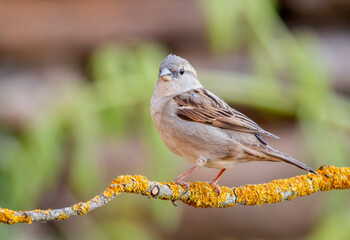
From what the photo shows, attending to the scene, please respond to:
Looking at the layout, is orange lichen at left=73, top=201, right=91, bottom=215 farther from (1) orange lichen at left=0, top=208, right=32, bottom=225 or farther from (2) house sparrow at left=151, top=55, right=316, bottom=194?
(2) house sparrow at left=151, top=55, right=316, bottom=194

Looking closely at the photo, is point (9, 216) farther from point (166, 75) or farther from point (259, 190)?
point (166, 75)

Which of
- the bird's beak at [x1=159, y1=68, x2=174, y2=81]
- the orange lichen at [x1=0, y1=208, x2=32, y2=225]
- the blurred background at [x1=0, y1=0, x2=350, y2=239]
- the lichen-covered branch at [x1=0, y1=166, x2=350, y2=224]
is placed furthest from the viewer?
the blurred background at [x1=0, y1=0, x2=350, y2=239]

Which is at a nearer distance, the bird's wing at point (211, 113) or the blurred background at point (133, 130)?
the bird's wing at point (211, 113)

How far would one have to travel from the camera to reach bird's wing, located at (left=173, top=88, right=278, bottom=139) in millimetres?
2775

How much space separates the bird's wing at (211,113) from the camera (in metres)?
2.78

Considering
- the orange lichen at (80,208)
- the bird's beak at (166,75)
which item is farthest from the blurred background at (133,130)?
the orange lichen at (80,208)

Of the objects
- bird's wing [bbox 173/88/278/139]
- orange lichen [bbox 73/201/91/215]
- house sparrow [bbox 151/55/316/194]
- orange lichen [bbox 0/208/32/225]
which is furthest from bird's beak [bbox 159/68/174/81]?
orange lichen [bbox 0/208/32/225]

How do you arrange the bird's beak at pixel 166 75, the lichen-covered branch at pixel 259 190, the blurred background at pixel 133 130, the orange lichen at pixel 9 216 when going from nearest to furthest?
1. the orange lichen at pixel 9 216
2. the lichen-covered branch at pixel 259 190
3. the bird's beak at pixel 166 75
4. the blurred background at pixel 133 130

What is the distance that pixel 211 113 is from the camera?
2875 millimetres

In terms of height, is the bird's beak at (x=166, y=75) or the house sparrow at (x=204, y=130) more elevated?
the bird's beak at (x=166, y=75)

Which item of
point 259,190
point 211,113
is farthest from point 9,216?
point 211,113

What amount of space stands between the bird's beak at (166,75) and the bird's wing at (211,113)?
12 cm

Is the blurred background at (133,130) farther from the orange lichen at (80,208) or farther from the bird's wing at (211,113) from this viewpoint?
the orange lichen at (80,208)

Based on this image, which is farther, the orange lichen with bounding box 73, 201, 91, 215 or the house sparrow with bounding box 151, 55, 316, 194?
the house sparrow with bounding box 151, 55, 316, 194
